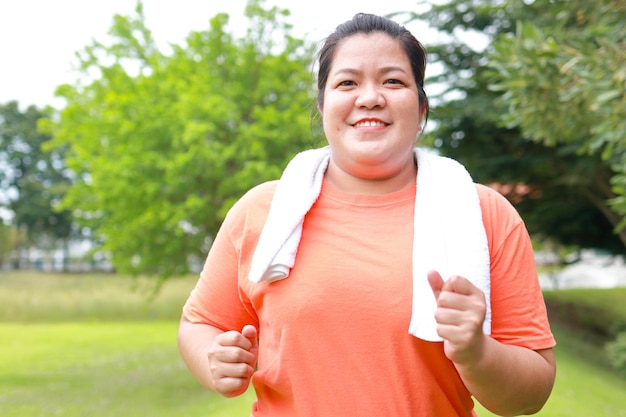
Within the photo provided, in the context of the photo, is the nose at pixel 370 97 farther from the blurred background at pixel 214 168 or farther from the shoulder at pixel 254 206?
the blurred background at pixel 214 168

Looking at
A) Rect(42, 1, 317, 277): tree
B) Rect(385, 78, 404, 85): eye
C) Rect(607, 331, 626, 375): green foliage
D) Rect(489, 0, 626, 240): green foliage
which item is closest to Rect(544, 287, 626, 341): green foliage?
Rect(607, 331, 626, 375): green foliage

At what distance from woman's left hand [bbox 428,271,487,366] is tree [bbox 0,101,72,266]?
43076mm

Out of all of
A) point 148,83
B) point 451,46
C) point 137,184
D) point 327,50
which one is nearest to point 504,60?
point 327,50

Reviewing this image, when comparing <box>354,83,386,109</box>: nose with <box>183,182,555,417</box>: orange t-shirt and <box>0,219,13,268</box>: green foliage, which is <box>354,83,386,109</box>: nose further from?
<box>0,219,13,268</box>: green foliage

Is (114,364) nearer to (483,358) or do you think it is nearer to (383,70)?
Result: (383,70)

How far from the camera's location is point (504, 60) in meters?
7.26

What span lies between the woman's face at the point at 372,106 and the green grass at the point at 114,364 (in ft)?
25.2

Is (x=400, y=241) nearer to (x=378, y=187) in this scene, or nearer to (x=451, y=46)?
(x=378, y=187)

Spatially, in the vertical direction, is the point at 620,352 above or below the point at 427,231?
below

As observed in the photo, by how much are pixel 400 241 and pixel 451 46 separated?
14633mm

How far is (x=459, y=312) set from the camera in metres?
1.40

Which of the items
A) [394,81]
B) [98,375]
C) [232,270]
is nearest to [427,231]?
[394,81]

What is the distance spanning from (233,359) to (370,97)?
0.68m

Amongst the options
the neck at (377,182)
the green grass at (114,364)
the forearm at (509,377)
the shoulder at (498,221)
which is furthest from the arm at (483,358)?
the green grass at (114,364)
